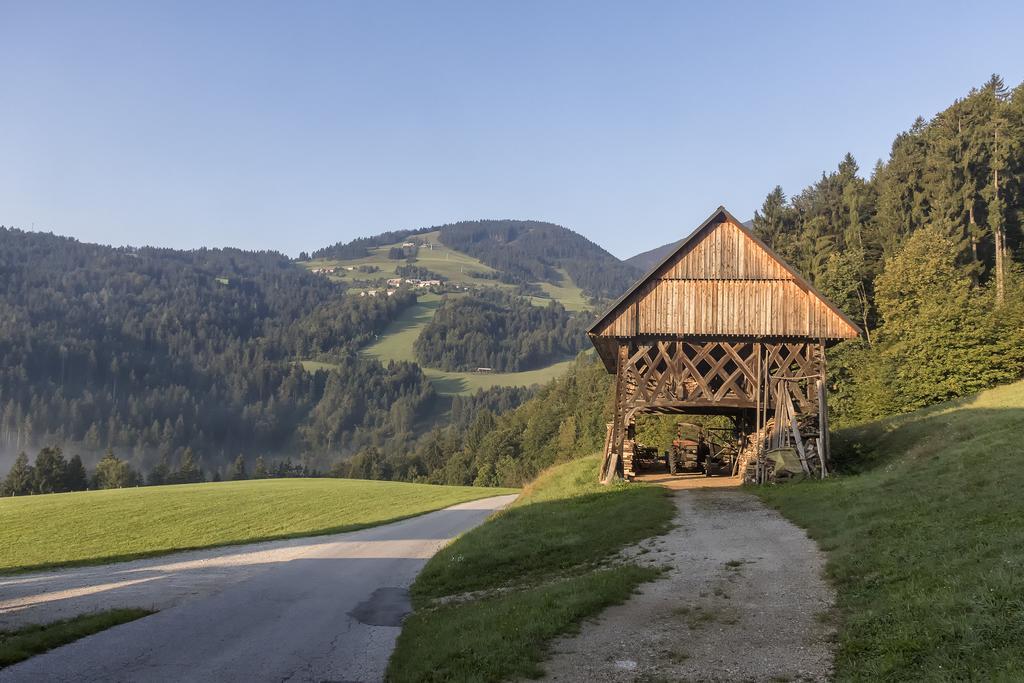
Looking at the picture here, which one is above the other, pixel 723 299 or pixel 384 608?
pixel 723 299

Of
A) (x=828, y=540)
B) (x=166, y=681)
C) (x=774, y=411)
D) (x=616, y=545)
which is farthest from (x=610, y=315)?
(x=166, y=681)

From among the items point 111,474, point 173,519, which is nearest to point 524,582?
point 173,519

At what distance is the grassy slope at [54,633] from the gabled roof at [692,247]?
1963cm

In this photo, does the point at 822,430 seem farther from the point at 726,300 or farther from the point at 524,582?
the point at 524,582

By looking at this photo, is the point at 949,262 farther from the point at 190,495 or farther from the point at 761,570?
the point at 190,495

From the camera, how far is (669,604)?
12.2 m

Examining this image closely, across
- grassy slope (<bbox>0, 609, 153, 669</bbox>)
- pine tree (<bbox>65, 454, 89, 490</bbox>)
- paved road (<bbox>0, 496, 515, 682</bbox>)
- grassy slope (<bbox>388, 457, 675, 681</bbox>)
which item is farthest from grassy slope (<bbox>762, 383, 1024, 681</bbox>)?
pine tree (<bbox>65, 454, 89, 490</bbox>)

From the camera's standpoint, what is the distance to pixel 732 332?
2920 cm

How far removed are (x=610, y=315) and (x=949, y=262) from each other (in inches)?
1382

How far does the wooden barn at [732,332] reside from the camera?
29.0 metres

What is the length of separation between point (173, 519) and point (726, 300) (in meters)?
28.0

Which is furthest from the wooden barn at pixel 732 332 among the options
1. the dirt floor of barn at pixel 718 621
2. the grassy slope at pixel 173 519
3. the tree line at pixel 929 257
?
the tree line at pixel 929 257

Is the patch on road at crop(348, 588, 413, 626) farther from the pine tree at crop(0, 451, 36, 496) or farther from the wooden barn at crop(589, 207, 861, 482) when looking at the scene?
the pine tree at crop(0, 451, 36, 496)

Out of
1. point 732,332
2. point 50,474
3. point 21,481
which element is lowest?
point 21,481
